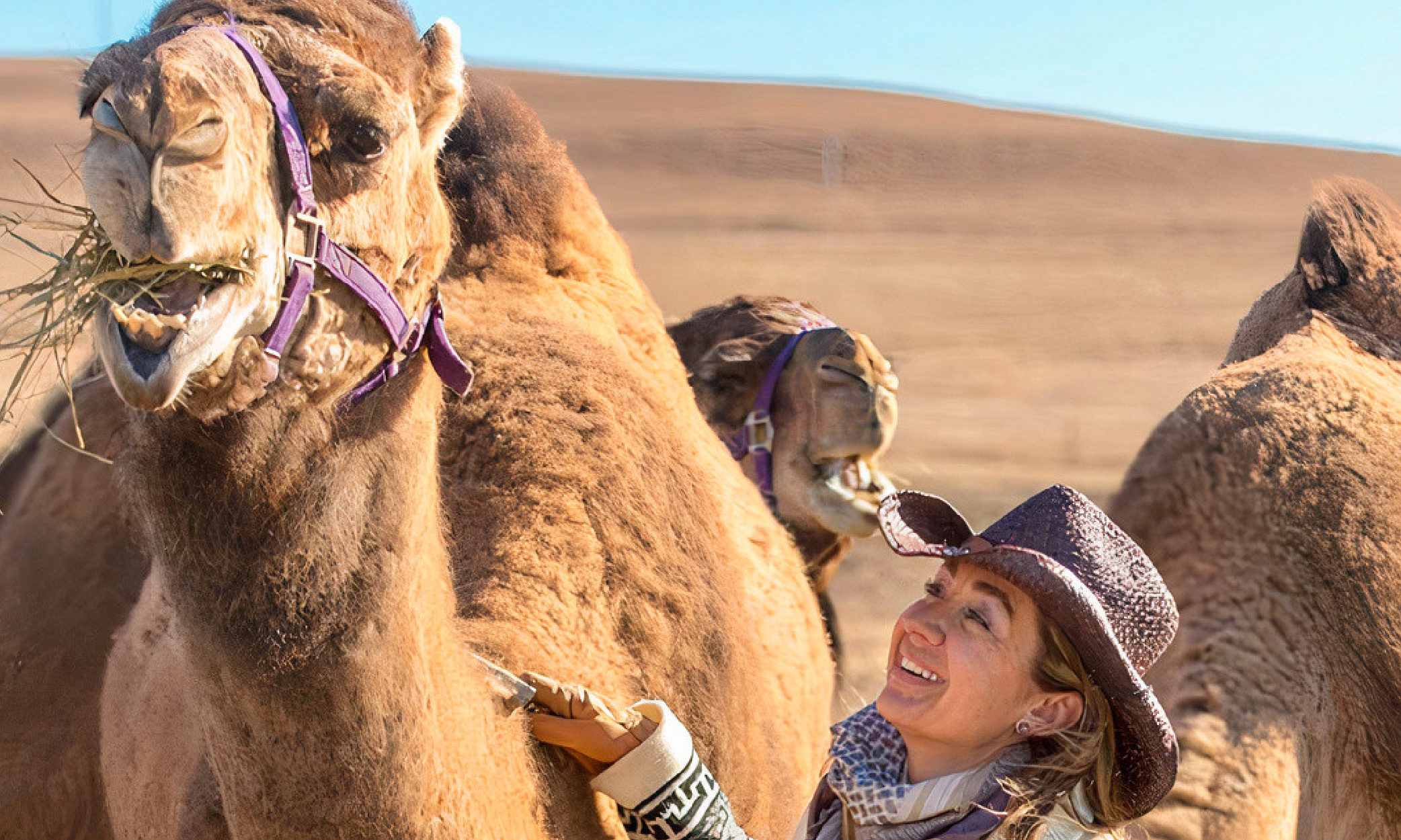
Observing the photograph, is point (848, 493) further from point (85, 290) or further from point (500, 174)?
point (85, 290)

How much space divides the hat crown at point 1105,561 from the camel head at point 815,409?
10.5 feet

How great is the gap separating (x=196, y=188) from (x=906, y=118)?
128 ft

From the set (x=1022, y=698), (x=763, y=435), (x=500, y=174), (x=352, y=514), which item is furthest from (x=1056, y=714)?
(x=763, y=435)

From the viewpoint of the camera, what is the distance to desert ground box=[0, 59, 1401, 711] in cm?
2077

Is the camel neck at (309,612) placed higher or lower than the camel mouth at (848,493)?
higher

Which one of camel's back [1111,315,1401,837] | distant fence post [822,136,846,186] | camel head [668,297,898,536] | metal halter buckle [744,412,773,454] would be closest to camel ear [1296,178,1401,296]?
camel's back [1111,315,1401,837]

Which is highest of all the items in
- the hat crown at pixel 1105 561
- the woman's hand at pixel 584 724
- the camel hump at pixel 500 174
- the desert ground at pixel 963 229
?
the camel hump at pixel 500 174

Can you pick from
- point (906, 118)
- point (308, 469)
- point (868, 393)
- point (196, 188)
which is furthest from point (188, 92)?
point (906, 118)

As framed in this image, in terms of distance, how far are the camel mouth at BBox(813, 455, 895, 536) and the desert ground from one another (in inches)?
361

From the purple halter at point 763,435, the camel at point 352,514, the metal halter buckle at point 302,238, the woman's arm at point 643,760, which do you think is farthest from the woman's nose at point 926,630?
the purple halter at point 763,435

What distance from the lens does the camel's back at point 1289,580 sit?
3867mm

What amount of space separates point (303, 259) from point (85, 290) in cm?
30

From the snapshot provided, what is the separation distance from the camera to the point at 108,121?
5.61 ft

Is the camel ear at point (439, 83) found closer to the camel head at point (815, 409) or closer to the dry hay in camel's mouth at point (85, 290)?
the dry hay in camel's mouth at point (85, 290)
